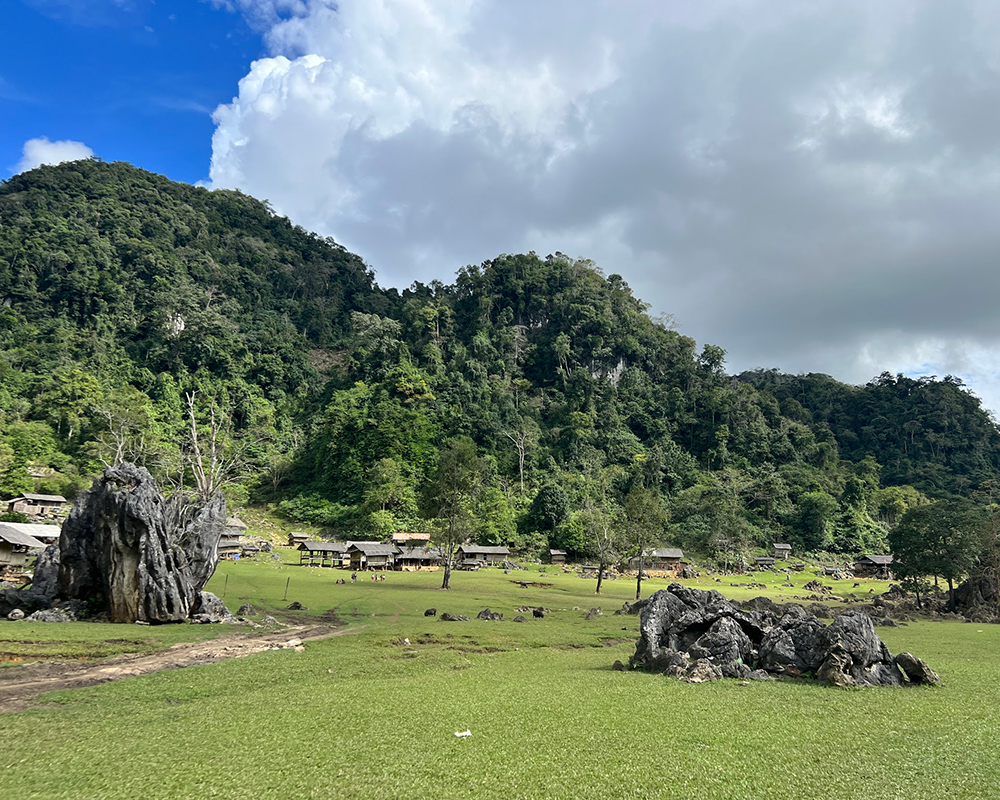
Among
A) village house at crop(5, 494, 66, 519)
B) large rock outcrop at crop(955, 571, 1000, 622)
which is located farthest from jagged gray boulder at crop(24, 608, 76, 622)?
large rock outcrop at crop(955, 571, 1000, 622)

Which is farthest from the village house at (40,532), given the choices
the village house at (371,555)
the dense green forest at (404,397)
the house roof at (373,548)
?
the village house at (371,555)

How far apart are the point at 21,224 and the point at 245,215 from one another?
57.7 metres

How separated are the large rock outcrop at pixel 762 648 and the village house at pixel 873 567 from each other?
3031 inches

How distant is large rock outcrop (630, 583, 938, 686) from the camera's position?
15.0 m

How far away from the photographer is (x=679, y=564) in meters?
77.5

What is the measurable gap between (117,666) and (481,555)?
58392mm

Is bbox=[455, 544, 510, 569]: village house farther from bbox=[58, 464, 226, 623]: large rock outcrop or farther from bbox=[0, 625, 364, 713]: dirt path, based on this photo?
bbox=[0, 625, 364, 713]: dirt path

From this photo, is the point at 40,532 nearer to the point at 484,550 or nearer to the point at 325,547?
the point at 325,547

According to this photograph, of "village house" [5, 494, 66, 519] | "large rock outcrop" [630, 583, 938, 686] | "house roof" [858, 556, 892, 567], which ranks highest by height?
"large rock outcrop" [630, 583, 938, 686]

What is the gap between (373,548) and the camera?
62562 mm

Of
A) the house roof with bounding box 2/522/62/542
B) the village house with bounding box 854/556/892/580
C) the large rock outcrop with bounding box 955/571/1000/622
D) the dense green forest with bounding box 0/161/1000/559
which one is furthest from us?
the dense green forest with bounding box 0/161/1000/559

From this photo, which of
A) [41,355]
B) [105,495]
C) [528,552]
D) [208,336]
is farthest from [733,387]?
[41,355]

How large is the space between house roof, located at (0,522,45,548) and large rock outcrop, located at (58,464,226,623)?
14.4 meters

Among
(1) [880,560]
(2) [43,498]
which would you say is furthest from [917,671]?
(2) [43,498]
